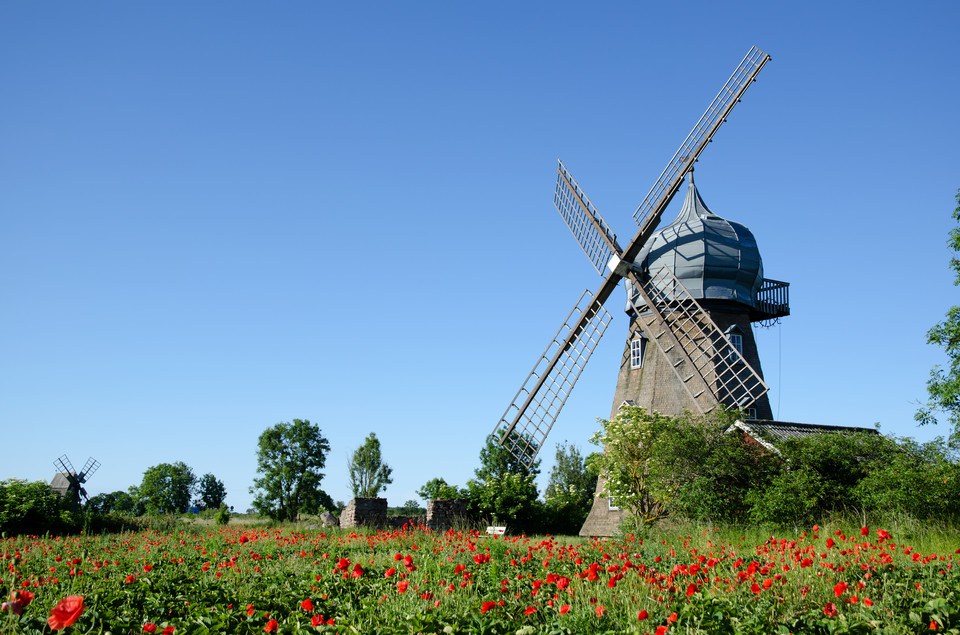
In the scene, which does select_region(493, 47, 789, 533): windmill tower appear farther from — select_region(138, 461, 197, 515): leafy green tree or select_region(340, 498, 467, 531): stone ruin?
select_region(138, 461, 197, 515): leafy green tree

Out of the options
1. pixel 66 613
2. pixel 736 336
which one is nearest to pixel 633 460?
pixel 736 336

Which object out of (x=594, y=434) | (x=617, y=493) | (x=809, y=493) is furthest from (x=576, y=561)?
(x=594, y=434)

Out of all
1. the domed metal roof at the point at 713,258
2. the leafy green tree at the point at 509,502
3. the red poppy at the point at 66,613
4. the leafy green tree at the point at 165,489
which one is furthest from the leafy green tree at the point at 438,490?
the leafy green tree at the point at 165,489

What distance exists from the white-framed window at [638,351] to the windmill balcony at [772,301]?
3932 mm

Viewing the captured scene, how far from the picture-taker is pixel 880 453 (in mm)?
15031

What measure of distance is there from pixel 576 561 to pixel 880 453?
36.5ft

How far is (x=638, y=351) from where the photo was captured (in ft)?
77.6

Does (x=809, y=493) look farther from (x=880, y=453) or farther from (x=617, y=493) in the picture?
(x=617, y=493)

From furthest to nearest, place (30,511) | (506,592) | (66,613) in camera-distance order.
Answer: (30,511) → (506,592) → (66,613)

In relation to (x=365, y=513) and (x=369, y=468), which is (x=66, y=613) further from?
(x=369, y=468)

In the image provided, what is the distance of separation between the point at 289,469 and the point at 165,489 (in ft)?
94.1

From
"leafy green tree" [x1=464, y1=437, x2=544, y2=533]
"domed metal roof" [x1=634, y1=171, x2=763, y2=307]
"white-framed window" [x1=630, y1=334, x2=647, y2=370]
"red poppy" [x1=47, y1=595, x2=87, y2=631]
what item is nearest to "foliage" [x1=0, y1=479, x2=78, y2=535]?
"leafy green tree" [x1=464, y1=437, x2=544, y2=533]

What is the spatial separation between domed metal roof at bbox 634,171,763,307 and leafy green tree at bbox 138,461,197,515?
51460 millimetres

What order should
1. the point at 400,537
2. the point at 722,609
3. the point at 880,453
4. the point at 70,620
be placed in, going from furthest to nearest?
the point at 880,453 < the point at 400,537 < the point at 722,609 < the point at 70,620
